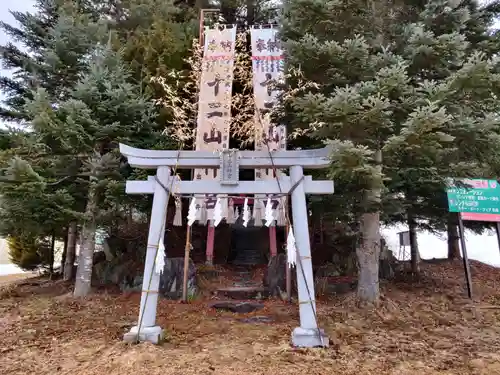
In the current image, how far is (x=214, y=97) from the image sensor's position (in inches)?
356

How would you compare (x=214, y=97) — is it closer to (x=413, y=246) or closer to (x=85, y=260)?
(x=85, y=260)

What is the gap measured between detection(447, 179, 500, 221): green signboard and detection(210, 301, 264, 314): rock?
13.7ft

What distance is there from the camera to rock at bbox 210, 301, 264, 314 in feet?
21.2

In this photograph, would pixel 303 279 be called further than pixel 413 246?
No

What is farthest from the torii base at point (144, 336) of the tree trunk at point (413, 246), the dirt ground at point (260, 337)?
the tree trunk at point (413, 246)

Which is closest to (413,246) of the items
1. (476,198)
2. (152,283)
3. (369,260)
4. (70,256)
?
(476,198)

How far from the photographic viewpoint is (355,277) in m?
7.62

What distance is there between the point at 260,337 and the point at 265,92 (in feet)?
20.9

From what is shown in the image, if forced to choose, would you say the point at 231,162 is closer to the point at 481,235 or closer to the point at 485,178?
the point at 485,178

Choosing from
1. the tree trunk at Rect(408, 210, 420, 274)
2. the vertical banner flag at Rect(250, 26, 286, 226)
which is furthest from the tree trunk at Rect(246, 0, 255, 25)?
the tree trunk at Rect(408, 210, 420, 274)

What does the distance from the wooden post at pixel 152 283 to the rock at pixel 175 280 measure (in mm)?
2844

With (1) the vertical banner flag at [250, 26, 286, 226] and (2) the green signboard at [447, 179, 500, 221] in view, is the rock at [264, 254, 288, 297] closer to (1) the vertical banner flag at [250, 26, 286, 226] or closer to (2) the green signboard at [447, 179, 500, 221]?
(1) the vertical banner flag at [250, 26, 286, 226]

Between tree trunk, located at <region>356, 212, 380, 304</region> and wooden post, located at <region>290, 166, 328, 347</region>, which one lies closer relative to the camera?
wooden post, located at <region>290, 166, 328, 347</region>

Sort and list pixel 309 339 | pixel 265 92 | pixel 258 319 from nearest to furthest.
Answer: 1. pixel 309 339
2. pixel 258 319
3. pixel 265 92
